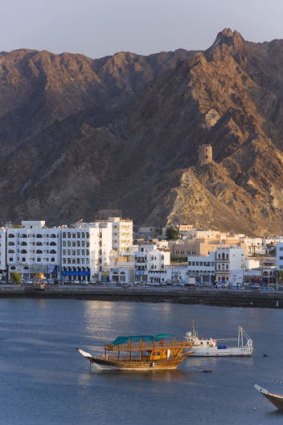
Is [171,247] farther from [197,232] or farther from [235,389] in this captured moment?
[235,389]

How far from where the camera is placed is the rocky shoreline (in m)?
109

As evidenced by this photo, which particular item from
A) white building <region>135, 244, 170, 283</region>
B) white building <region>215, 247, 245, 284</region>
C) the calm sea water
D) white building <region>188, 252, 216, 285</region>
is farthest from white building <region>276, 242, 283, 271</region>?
the calm sea water

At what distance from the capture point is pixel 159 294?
375 ft

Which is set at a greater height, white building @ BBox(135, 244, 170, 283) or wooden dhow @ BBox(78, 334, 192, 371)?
white building @ BBox(135, 244, 170, 283)

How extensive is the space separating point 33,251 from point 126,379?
199ft

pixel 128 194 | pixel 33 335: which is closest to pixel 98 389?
pixel 33 335

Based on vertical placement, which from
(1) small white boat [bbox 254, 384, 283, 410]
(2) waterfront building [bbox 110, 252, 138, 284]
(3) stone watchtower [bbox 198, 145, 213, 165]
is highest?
(3) stone watchtower [bbox 198, 145, 213, 165]

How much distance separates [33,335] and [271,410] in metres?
29.3

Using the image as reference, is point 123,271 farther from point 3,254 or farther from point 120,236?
point 3,254

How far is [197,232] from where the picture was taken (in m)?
148

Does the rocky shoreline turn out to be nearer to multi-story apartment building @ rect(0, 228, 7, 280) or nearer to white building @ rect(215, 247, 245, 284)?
white building @ rect(215, 247, 245, 284)

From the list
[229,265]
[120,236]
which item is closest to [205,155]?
[120,236]

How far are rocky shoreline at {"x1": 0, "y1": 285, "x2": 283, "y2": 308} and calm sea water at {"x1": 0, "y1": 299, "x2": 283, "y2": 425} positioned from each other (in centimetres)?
1113

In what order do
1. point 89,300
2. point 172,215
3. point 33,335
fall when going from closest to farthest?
1. point 33,335
2. point 89,300
3. point 172,215
